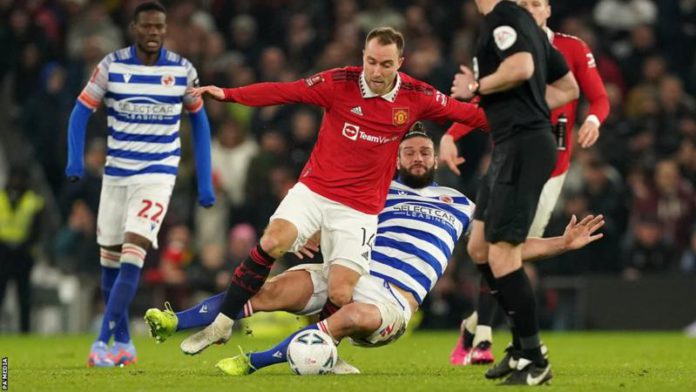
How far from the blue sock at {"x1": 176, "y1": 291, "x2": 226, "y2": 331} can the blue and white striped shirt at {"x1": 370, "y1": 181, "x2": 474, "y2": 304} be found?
1.06 meters

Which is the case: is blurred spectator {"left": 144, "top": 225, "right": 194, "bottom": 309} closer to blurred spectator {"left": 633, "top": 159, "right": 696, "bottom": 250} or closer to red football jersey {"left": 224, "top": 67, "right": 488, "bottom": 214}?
blurred spectator {"left": 633, "top": 159, "right": 696, "bottom": 250}

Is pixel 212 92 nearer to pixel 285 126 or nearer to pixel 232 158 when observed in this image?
pixel 232 158

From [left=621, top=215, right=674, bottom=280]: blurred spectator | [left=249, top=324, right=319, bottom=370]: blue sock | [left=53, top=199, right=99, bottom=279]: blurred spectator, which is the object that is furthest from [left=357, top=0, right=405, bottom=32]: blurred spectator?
[left=249, top=324, right=319, bottom=370]: blue sock

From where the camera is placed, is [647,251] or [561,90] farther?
[647,251]

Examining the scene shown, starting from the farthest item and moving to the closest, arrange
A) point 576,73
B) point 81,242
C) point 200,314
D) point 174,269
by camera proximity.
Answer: point 81,242 < point 174,269 < point 576,73 < point 200,314

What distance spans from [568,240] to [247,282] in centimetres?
206

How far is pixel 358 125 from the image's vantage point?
10.1 metres

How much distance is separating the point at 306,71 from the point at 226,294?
10.6m

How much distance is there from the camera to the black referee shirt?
8328 millimetres

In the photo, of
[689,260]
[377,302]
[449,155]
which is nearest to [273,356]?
[377,302]

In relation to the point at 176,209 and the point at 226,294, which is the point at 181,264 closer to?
the point at 176,209

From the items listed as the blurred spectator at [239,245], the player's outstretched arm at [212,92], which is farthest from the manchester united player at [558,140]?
the blurred spectator at [239,245]

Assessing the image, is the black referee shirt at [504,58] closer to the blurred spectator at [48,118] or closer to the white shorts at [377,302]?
the white shorts at [377,302]

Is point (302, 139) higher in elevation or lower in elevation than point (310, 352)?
higher
